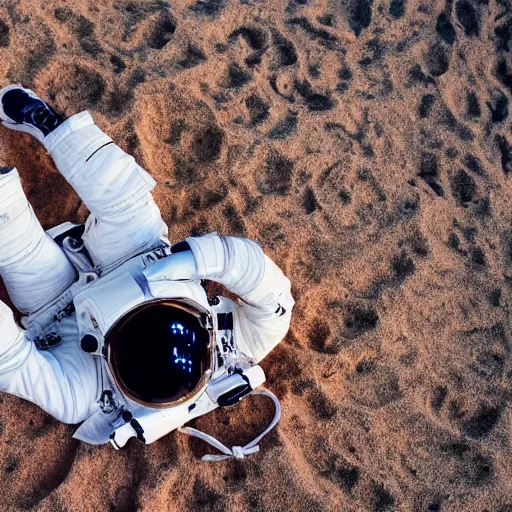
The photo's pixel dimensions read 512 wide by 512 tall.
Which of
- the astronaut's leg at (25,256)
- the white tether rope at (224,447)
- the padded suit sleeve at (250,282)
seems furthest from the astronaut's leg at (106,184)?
the white tether rope at (224,447)

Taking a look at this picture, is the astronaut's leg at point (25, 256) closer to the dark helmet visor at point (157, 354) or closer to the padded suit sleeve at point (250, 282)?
the dark helmet visor at point (157, 354)

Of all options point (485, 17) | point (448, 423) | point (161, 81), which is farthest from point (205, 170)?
point (485, 17)

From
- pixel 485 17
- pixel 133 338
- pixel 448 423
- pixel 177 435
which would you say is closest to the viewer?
pixel 133 338

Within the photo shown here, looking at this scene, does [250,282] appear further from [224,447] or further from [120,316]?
[224,447]

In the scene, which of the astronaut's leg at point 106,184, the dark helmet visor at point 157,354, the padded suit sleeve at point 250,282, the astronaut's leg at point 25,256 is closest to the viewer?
the dark helmet visor at point 157,354

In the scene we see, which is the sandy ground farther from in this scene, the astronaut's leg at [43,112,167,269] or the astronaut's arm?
the astronaut's leg at [43,112,167,269]

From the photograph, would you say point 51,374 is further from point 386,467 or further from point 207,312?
point 386,467

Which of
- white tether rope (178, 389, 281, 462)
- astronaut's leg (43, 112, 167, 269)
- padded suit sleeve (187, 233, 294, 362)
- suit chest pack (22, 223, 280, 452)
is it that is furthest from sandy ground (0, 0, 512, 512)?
astronaut's leg (43, 112, 167, 269)

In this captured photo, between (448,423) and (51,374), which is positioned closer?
(51,374)
